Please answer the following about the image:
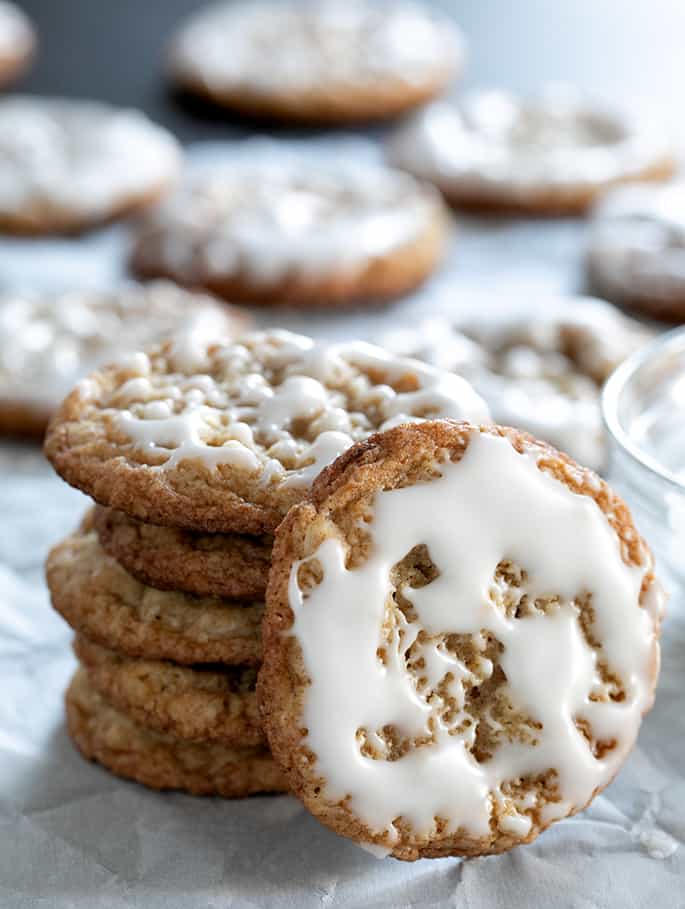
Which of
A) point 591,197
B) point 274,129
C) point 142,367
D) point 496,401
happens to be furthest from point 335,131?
point 142,367

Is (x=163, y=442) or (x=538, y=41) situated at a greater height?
(x=163, y=442)

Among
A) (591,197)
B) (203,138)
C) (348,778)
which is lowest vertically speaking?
(203,138)

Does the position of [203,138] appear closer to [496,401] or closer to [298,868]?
[496,401]

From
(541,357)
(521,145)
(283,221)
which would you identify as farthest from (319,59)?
(541,357)

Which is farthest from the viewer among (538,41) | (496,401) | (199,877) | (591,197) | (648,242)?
(538,41)

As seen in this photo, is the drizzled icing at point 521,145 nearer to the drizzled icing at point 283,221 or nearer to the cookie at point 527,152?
the cookie at point 527,152

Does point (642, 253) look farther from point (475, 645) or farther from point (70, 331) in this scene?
point (475, 645)

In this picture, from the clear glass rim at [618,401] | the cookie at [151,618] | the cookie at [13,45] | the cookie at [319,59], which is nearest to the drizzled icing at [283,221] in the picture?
the cookie at [319,59]
